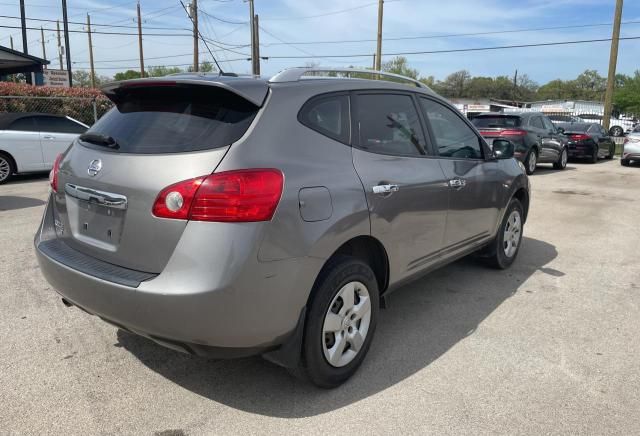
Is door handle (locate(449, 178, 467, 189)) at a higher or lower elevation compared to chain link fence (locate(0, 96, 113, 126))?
lower

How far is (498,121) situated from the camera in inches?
531

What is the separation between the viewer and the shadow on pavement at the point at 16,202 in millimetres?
7810

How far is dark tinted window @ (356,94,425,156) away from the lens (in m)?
3.21

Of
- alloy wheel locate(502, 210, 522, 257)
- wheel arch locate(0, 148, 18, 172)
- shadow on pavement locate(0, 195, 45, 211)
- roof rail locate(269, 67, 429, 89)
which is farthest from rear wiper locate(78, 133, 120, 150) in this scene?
wheel arch locate(0, 148, 18, 172)

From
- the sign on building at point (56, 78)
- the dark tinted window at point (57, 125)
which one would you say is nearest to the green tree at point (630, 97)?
the sign on building at point (56, 78)

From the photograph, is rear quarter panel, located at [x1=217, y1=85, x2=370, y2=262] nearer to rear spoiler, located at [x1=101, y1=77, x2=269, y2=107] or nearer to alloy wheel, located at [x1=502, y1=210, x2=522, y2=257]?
rear spoiler, located at [x1=101, y1=77, x2=269, y2=107]

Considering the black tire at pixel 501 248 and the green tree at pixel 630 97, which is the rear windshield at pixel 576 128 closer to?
the black tire at pixel 501 248

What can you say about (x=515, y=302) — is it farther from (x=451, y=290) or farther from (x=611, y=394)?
(x=611, y=394)

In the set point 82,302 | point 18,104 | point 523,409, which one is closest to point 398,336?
point 523,409

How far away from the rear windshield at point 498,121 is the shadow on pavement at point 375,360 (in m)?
9.41

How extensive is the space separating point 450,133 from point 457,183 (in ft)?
1.54

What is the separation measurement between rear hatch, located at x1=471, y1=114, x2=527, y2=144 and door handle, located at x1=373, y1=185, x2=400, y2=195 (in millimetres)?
10353

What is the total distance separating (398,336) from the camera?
3.69m

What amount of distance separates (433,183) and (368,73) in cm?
91
